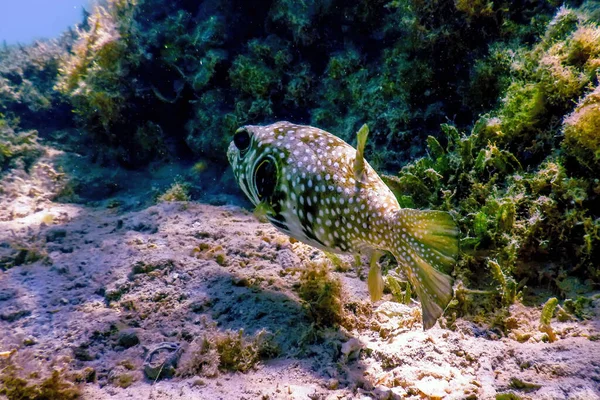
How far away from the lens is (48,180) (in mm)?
7566

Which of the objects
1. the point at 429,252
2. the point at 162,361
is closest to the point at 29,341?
the point at 162,361

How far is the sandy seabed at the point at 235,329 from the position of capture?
2.59 metres

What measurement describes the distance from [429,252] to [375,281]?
0.60 m

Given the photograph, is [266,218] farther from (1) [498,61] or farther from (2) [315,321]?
(1) [498,61]

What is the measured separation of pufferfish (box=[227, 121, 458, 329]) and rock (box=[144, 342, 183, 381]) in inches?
55.9

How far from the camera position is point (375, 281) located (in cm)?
297

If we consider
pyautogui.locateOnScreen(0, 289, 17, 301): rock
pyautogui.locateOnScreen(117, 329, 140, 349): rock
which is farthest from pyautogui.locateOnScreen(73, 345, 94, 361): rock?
pyautogui.locateOnScreen(0, 289, 17, 301): rock

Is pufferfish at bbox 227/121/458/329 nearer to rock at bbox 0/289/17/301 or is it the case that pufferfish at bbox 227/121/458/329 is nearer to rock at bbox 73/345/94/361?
rock at bbox 73/345/94/361

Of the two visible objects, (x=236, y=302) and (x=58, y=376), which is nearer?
(x=58, y=376)

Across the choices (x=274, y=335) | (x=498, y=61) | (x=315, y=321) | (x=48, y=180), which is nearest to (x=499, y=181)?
(x=498, y=61)

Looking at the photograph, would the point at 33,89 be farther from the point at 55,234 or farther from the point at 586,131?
the point at 586,131

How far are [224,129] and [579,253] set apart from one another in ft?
21.2

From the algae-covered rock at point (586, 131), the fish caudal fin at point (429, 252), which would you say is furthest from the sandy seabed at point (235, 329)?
the algae-covered rock at point (586, 131)

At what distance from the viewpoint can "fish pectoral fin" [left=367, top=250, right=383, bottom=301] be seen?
2.95 m
